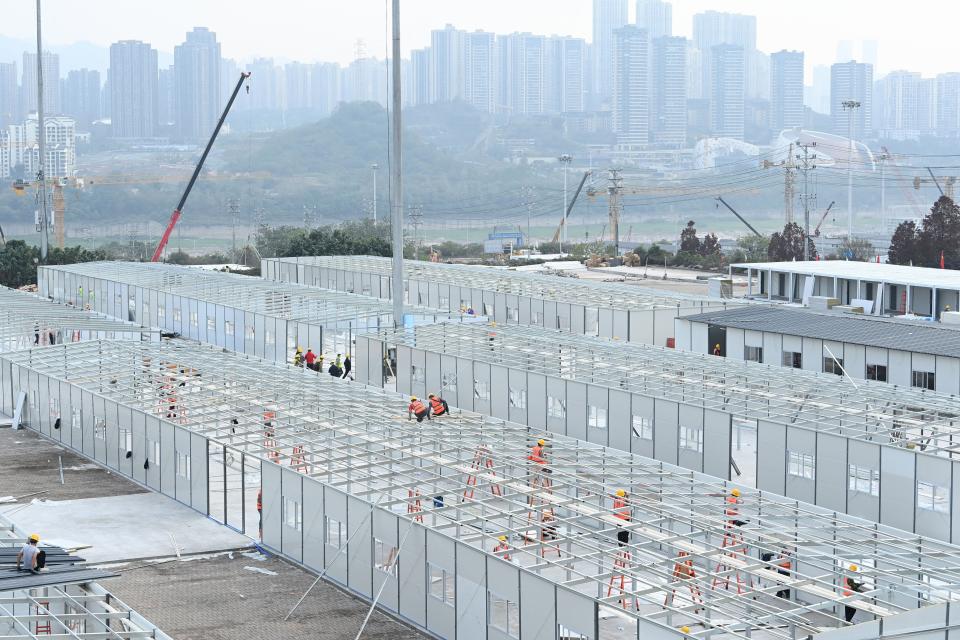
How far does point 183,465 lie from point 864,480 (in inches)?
653

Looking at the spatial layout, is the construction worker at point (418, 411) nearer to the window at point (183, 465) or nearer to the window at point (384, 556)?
the window at point (183, 465)

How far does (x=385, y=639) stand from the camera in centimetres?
2461

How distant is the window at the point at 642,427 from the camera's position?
37312 millimetres

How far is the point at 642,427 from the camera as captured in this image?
37594 mm

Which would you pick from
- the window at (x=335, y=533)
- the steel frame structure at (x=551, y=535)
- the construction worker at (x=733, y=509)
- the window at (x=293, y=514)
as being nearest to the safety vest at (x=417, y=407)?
the steel frame structure at (x=551, y=535)

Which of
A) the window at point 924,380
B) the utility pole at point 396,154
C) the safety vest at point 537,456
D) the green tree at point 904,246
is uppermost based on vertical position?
the utility pole at point 396,154

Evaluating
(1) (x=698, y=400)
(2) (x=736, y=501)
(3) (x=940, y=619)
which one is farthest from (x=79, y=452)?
(3) (x=940, y=619)

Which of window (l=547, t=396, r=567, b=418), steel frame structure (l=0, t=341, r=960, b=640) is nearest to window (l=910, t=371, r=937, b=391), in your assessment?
window (l=547, t=396, r=567, b=418)

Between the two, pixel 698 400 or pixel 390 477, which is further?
pixel 698 400

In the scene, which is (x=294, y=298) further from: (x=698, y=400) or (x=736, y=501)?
(x=736, y=501)

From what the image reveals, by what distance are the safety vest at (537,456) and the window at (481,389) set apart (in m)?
12.9

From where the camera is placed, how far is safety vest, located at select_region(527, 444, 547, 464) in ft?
97.6

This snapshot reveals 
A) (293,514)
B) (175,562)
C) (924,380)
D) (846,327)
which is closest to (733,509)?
(293,514)

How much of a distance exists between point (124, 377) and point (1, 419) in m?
6.68
